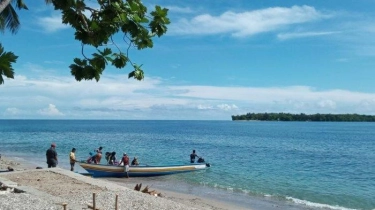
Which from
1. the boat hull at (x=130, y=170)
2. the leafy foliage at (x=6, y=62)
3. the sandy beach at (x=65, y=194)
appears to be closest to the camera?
the leafy foliage at (x=6, y=62)

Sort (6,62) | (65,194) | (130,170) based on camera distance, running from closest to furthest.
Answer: (6,62)
(65,194)
(130,170)

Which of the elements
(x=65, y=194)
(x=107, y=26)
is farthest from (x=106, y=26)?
(x=65, y=194)

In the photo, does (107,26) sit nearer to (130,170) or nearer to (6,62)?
(6,62)

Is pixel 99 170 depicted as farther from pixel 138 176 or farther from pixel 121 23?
pixel 121 23

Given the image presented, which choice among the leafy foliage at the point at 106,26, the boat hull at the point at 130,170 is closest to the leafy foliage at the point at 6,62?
the leafy foliage at the point at 106,26

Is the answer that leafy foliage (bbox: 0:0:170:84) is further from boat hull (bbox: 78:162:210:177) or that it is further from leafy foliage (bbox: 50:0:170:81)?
boat hull (bbox: 78:162:210:177)

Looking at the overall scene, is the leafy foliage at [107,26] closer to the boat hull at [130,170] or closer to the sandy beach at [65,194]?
the sandy beach at [65,194]

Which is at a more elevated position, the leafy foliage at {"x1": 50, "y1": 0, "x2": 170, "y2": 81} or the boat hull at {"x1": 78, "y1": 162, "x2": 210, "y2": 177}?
the leafy foliage at {"x1": 50, "y1": 0, "x2": 170, "y2": 81}

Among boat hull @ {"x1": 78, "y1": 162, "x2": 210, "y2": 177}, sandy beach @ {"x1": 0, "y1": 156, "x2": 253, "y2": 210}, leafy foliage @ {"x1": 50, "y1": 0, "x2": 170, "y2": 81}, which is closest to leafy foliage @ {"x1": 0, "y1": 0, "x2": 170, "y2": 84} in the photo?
leafy foliage @ {"x1": 50, "y1": 0, "x2": 170, "y2": 81}

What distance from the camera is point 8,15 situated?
62.2 feet

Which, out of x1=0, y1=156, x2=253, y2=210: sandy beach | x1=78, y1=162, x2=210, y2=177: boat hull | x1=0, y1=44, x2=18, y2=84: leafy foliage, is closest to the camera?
x1=0, y1=44, x2=18, y2=84: leafy foliage

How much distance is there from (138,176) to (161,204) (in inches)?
488

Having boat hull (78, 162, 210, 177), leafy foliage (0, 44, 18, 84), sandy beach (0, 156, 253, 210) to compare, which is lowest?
boat hull (78, 162, 210, 177)

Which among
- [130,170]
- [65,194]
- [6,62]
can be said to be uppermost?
[6,62]
